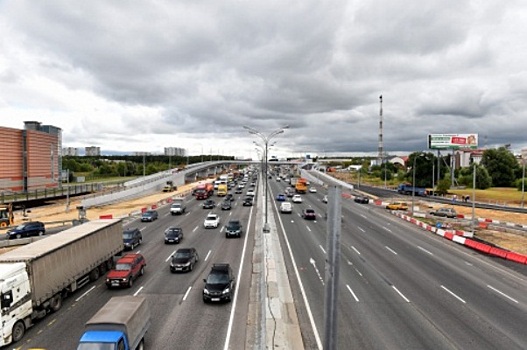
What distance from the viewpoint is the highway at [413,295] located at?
611 inches

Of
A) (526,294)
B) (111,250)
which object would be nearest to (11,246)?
(111,250)

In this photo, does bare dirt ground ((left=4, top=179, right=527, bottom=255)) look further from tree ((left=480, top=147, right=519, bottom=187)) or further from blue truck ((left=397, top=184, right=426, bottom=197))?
tree ((left=480, top=147, right=519, bottom=187))

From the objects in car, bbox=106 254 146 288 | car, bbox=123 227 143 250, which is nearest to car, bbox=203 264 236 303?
car, bbox=106 254 146 288

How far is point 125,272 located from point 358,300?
13.3 meters

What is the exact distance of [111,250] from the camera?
25.7 m

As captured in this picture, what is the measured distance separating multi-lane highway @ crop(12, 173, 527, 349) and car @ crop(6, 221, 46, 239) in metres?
12.9

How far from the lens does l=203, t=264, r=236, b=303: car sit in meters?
19.1

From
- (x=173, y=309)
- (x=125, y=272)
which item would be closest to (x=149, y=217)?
Answer: (x=125, y=272)

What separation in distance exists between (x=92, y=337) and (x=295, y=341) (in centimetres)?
737

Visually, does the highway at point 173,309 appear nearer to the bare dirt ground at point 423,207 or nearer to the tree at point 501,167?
the bare dirt ground at point 423,207

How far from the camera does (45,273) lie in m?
17.5

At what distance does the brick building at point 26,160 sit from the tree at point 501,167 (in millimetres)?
129069

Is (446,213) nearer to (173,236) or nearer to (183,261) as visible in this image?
(173,236)

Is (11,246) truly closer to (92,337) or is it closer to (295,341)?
(92,337)
